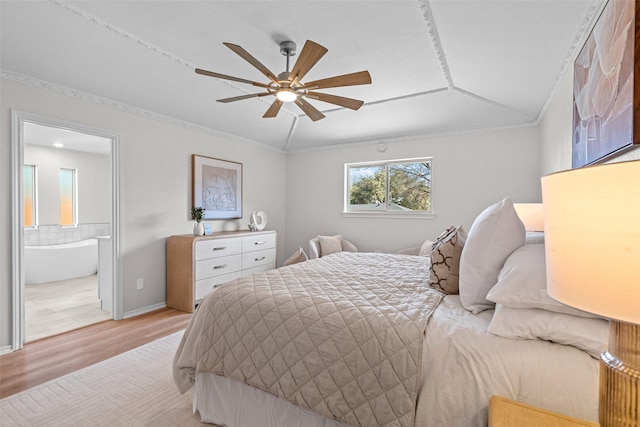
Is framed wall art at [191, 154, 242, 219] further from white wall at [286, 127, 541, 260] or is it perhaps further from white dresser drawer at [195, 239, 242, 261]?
white wall at [286, 127, 541, 260]

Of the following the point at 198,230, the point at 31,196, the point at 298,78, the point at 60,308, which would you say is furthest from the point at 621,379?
the point at 31,196

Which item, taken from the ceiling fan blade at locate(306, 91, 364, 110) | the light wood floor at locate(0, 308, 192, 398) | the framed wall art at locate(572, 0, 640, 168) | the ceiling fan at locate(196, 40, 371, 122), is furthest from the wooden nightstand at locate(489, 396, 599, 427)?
the light wood floor at locate(0, 308, 192, 398)

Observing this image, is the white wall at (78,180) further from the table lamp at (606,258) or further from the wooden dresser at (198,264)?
the table lamp at (606,258)

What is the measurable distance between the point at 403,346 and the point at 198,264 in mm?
2977

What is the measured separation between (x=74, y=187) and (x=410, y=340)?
7.55 metres

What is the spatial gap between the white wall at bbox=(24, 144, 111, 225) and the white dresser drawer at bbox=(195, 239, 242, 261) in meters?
4.47

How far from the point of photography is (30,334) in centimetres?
289

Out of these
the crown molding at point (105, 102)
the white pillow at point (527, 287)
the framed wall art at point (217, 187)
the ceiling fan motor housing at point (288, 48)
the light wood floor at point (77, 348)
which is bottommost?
the light wood floor at point (77, 348)

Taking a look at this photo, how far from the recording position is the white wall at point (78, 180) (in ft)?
18.8

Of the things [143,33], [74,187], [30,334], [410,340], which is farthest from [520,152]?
[74,187]

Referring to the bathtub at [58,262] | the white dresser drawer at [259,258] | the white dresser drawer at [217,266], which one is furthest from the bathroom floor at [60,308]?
the white dresser drawer at [259,258]

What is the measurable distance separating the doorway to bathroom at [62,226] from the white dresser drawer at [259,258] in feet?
5.04

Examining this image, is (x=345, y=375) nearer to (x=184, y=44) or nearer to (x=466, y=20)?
(x=466, y=20)

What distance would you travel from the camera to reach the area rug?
1735mm
